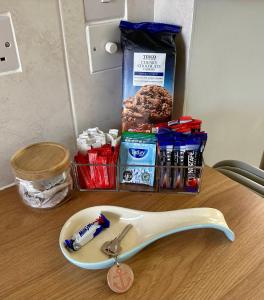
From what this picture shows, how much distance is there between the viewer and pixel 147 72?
0.73 m

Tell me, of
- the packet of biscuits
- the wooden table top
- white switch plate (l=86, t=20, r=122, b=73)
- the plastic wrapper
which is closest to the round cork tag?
the wooden table top

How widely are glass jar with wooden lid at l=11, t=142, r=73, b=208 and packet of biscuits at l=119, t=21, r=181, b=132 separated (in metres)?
0.21

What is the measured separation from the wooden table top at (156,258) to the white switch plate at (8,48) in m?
0.30

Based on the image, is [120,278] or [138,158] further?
[138,158]

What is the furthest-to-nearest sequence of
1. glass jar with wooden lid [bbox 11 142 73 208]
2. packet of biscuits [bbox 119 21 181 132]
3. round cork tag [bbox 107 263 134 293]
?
packet of biscuits [bbox 119 21 181 132] < glass jar with wooden lid [bbox 11 142 73 208] < round cork tag [bbox 107 263 134 293]

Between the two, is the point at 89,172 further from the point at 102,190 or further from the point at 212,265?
the point at 212,265

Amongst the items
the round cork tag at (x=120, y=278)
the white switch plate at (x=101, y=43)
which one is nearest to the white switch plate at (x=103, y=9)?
the white switch plate at (x=101, y=43)

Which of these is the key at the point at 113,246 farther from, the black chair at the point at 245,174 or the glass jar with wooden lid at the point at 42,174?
the black chair at the point at 245,174

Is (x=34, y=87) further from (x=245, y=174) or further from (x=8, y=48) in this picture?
(x=245, y=174)

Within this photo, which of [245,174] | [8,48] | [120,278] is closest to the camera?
[120,278]

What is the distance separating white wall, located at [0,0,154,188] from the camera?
634 millimetres

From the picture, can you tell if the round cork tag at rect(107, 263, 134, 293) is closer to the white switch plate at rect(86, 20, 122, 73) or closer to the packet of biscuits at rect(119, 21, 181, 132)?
the packet of biscuits at rect(119, 21, 181, 132)

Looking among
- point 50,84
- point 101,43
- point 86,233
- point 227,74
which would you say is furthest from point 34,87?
point 227,74

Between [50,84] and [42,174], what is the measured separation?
22 centimetres
